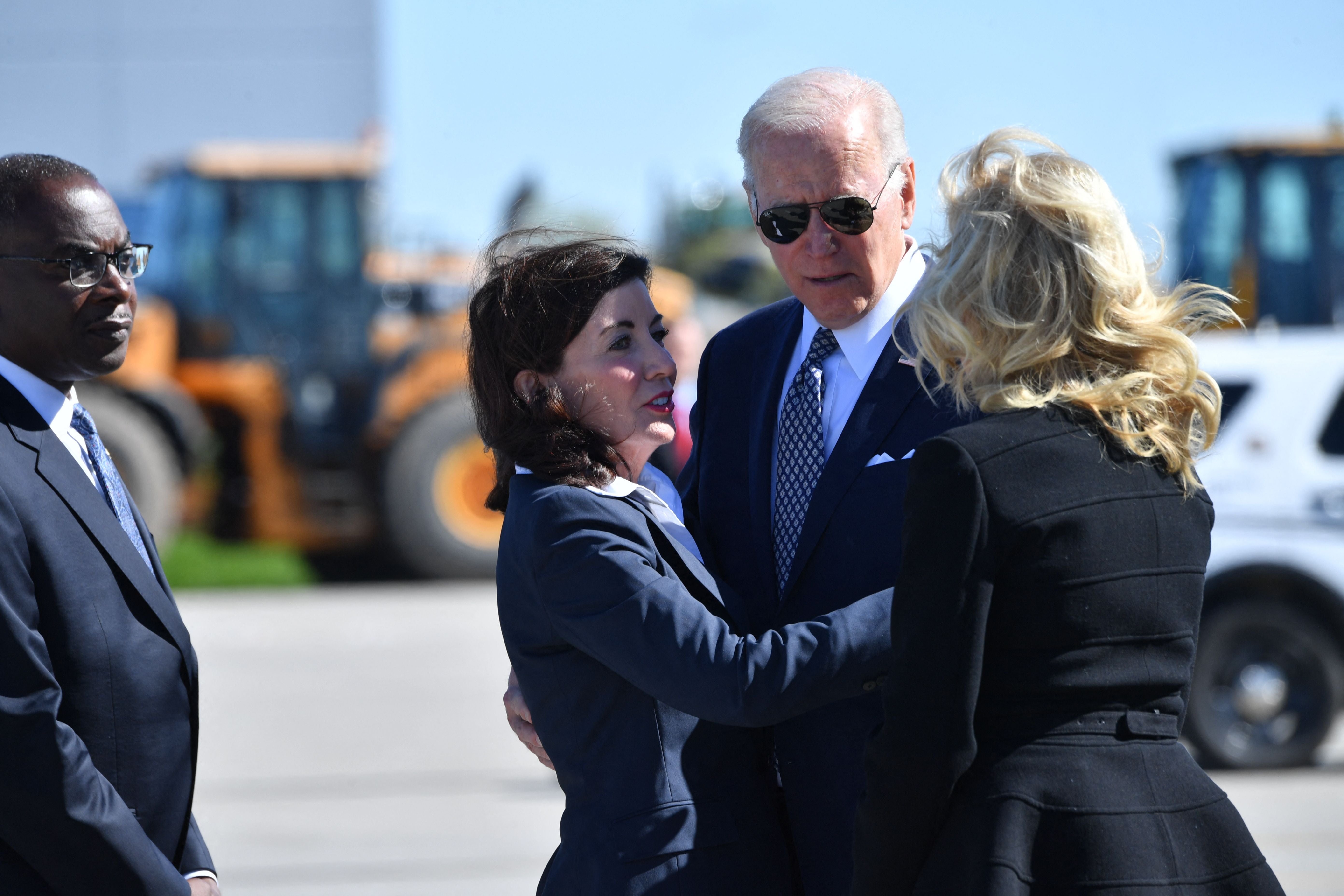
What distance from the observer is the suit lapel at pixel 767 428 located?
7.49 feet

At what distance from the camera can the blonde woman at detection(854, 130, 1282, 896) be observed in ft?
5.68

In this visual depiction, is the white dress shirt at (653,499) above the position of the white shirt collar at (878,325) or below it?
below

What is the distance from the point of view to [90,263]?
91.1 inches

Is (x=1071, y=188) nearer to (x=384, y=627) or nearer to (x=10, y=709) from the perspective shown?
(x=10, y=709)

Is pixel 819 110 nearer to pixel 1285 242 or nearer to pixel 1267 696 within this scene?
pixel 1267 696

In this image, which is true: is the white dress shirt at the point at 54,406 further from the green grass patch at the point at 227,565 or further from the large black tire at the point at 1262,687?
the green grass patch at the point at 227,565

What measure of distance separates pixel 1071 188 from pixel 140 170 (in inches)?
519

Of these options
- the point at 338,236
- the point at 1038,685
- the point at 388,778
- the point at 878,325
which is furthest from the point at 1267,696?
the point at 338,236

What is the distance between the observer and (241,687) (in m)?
8.48

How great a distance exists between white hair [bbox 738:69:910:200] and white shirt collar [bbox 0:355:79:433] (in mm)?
1211

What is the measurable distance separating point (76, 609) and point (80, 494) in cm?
19

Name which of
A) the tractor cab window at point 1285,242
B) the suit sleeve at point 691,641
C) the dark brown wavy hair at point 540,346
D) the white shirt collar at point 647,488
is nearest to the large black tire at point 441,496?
the tractor cab window at point 1285,242

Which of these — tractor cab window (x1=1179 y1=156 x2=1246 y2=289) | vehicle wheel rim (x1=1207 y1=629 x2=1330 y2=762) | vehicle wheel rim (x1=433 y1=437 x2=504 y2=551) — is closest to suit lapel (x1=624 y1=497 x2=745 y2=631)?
vehicle wheel rim (x1=1207 y1=629 x2=1330 y2=762)

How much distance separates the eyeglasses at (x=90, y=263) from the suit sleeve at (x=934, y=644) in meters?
1.34
